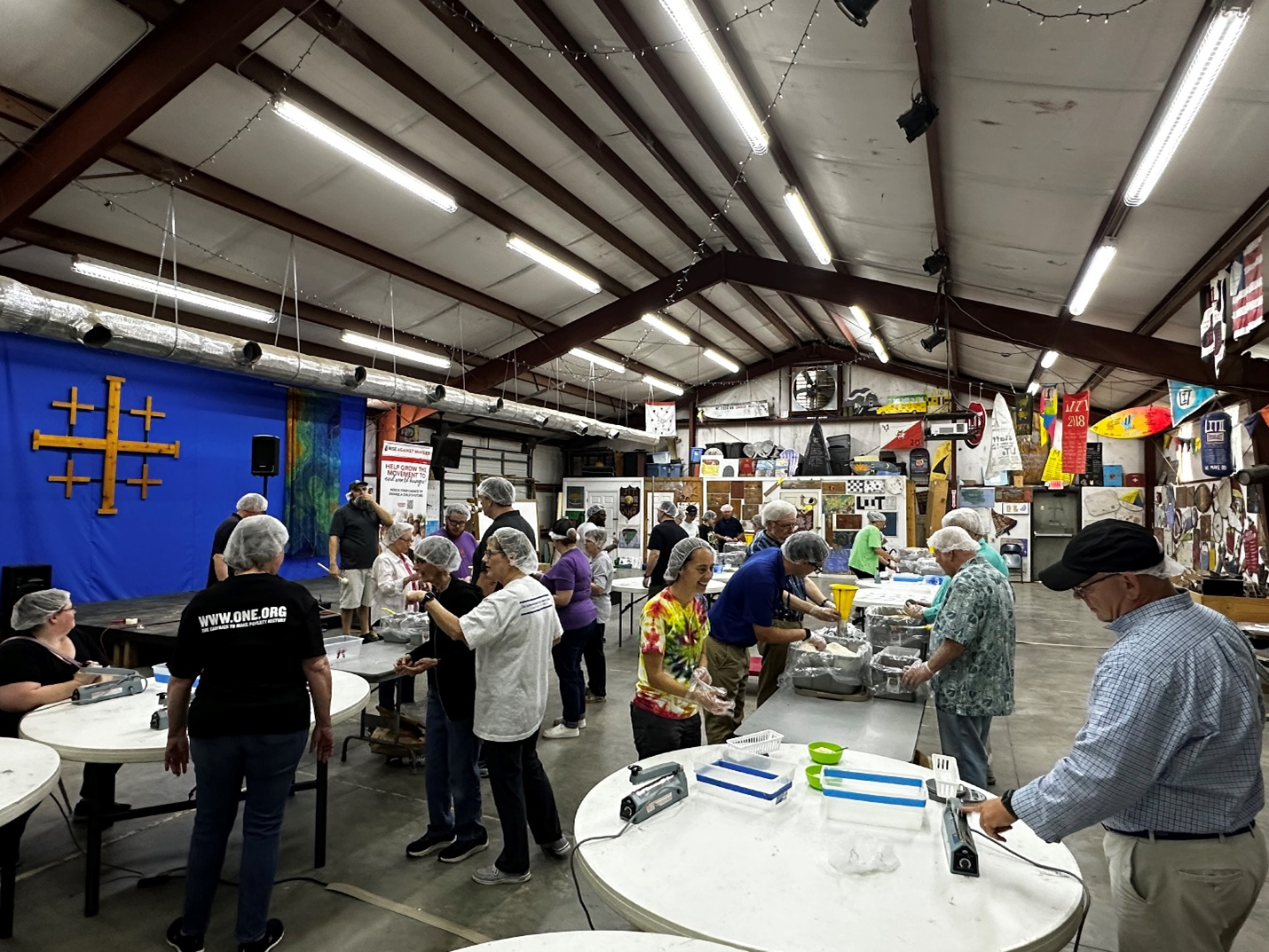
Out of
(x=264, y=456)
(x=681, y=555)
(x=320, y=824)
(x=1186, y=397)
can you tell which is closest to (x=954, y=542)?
(x=681, y=555)

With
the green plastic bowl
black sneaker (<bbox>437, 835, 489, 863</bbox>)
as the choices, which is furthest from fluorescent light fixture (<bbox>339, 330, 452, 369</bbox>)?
the green plastic bowl

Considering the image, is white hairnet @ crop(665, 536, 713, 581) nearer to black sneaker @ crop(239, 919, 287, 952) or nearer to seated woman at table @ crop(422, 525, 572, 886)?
seated woman at table @ crop(422, 525, 572, 886)

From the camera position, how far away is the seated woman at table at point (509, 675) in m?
2.80

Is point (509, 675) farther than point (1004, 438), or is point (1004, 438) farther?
point (1004, 438)

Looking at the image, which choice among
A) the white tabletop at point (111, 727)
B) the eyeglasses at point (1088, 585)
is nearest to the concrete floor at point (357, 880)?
the white tabletop at point (111, 727)

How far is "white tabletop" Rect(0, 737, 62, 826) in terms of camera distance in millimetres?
1965

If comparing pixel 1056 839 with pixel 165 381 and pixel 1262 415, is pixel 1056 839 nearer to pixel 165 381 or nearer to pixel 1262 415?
pixel 1262 415

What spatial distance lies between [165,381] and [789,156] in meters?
7.38

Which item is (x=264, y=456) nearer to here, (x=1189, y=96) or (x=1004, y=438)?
(x=1189, y=96)

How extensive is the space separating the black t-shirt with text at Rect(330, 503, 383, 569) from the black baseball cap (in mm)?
5815

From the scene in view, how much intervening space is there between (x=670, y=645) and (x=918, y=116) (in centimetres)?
358

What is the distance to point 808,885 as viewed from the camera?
4.97ft

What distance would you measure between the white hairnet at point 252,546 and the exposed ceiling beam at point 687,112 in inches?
159

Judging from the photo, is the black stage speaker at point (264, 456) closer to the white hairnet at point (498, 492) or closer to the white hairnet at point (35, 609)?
the white hairnet at point (498, 492)
